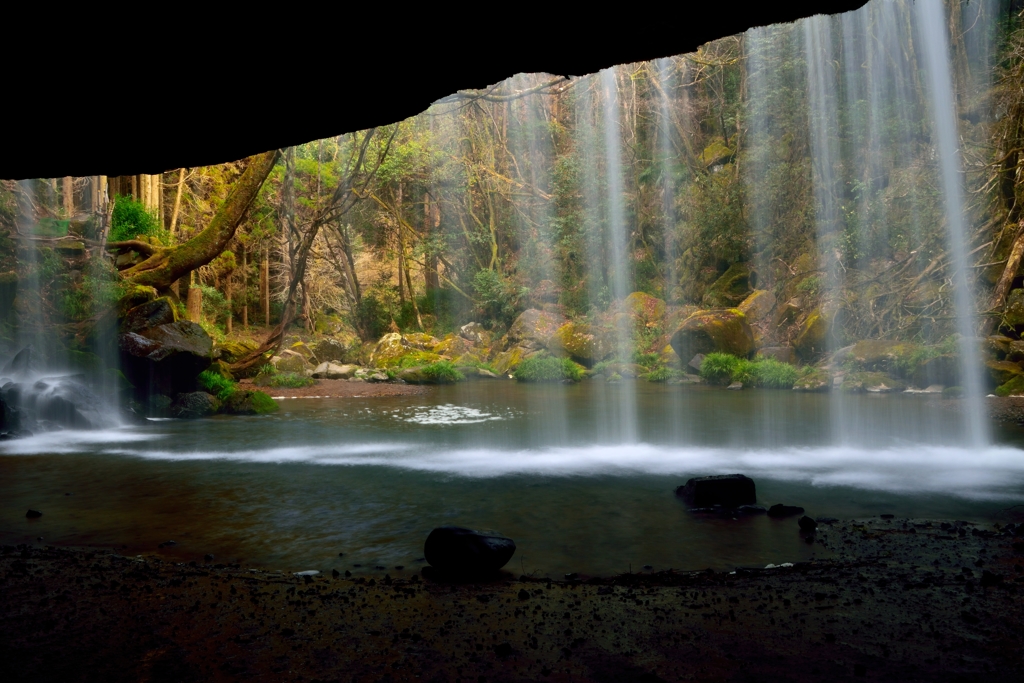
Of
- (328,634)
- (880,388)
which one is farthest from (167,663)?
(880,388)

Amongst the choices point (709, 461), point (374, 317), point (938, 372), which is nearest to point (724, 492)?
point (709, 461)

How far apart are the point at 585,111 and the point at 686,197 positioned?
5.90 meters

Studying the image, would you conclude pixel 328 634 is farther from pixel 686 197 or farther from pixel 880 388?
pixel 686 197

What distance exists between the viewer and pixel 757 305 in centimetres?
2667

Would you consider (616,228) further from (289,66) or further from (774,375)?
(289,66)

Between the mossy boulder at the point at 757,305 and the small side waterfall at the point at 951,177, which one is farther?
the mossy boulder at the point at 757,305

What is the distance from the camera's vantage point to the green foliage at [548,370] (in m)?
26.0

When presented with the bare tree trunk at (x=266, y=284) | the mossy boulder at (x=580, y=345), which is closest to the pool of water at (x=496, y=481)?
the mossy boulder at (x=580, y=345)

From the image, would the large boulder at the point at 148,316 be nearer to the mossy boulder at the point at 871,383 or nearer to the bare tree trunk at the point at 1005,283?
the mossy boulder at the point at 871,383

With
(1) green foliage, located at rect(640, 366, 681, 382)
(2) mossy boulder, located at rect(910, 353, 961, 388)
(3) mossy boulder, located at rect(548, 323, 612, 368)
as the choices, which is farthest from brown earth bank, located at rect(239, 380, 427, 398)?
(2) mossy boulder, located at rect(910, 353, 961, 388)

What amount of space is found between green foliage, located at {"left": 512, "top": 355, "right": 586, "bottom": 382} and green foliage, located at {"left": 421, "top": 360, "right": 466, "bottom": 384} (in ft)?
8.51

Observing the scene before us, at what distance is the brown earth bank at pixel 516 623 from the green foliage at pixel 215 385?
12227 mm

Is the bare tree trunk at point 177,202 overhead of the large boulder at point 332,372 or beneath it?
overhead

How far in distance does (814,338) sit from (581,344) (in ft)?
27.4
